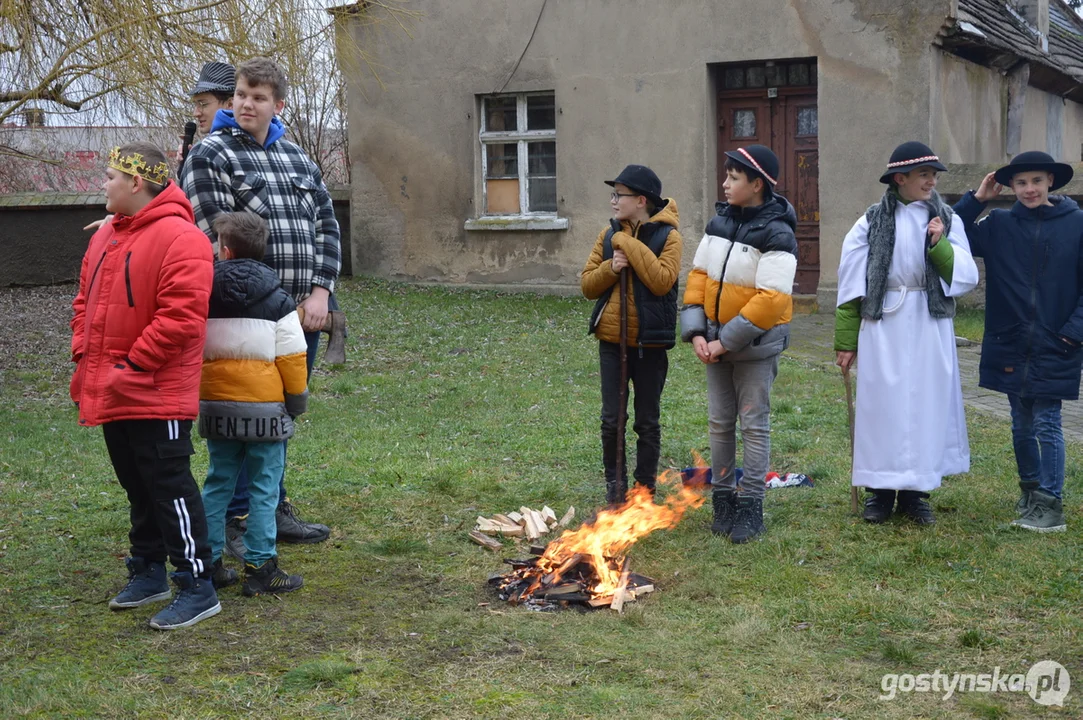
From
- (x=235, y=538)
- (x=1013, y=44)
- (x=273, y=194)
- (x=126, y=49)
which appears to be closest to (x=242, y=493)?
(x=235, y=538)

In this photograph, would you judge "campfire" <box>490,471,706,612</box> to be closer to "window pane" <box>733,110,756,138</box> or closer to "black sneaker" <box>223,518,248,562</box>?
"black sneaker" <box>223,518,248,562</box>

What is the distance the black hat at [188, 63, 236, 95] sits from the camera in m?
5.85

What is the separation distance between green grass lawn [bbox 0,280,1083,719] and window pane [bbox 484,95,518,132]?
10019 millimetres

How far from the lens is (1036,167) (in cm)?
590

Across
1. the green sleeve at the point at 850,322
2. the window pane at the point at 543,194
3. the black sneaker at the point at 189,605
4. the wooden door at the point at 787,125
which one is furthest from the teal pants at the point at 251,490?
the window pane at the point at 543,194

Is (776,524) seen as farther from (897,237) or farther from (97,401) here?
(97,401)

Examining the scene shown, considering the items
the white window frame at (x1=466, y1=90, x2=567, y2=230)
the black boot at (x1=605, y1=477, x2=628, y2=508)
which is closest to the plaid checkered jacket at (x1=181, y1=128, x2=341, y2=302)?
the black boot at (x1=605, y1=477, x2=628, y2=508)

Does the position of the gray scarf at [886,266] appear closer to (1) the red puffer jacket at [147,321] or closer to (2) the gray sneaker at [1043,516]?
(2) the gray sneaker at [1043,516]

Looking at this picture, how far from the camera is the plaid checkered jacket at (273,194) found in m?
5.40

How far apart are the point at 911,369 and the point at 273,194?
3337 millimetres

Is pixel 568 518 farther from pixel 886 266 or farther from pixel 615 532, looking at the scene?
pixel 886 266

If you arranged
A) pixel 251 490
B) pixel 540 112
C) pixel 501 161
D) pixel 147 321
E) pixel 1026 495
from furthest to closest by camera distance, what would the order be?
pixel 501 161
pixel 540 112
pixel 1026 495
pixel 251 490
pixel 147 321

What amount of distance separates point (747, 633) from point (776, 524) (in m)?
1.65

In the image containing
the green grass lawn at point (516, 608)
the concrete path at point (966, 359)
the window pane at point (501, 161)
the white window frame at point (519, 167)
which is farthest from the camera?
the window pane at point (501, 161)
